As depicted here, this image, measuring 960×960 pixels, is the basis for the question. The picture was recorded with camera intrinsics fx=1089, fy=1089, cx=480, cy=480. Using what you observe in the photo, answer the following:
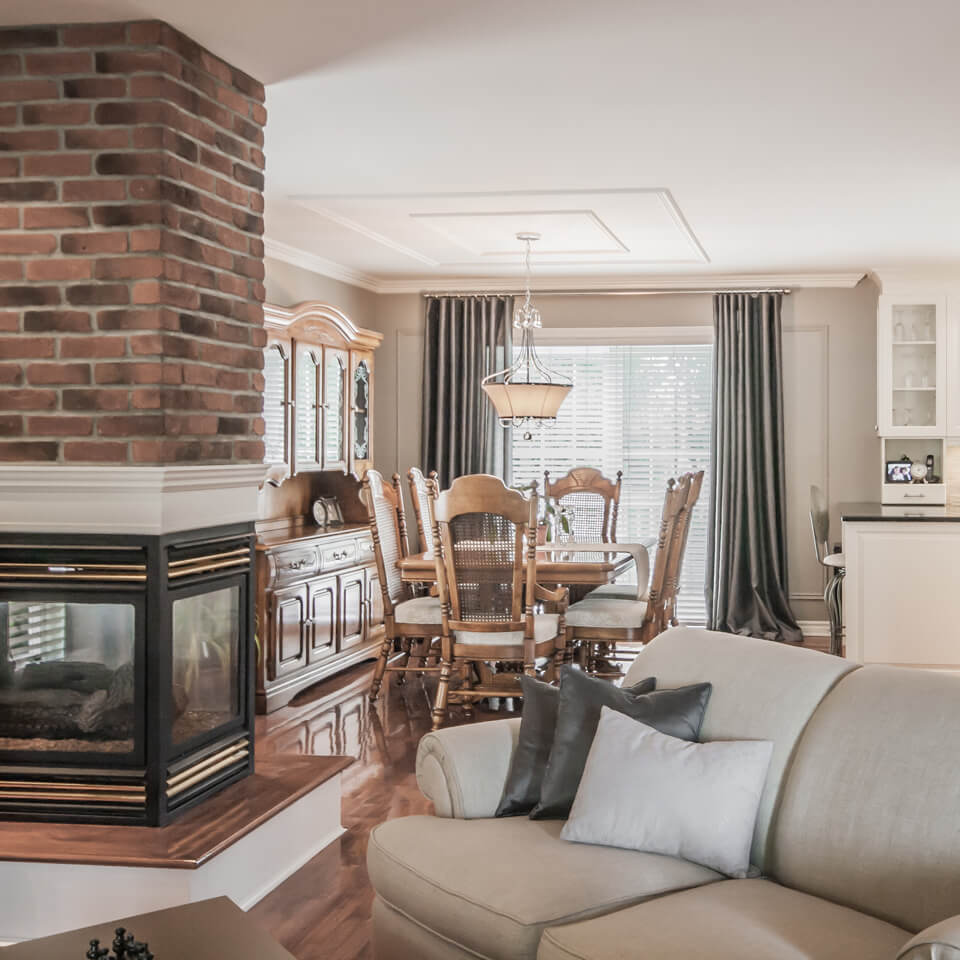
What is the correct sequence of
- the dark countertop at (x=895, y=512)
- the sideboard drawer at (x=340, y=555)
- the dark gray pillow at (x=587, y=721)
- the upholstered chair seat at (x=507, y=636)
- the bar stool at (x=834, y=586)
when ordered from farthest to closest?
the bar stool at (x=834, y=586) → the sideboard drawer at (x=340, y=555) → the dark countertop at (x=895, y=512) → the upholstered chair seat at (x=507, y=636) → the dark gray pillow at (x=587, y=721)

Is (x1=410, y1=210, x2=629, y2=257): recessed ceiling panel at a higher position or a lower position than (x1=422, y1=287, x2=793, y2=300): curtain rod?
higher

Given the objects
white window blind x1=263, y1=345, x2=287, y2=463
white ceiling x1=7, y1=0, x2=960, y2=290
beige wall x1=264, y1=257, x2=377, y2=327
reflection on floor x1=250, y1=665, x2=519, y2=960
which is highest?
white ceiling x1=7, y1=0, x2=960, y2=290

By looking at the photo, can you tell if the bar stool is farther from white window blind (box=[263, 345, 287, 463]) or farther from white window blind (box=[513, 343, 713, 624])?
white window blind (box=[263, 345, 287, 463])

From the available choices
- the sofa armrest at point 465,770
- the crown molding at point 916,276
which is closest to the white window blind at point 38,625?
the sofa armrest at point 465,770

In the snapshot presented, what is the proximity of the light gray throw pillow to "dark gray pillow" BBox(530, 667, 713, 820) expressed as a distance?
0.32 feet

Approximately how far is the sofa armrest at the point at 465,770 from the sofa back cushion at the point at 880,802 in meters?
0.70

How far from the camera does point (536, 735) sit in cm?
277

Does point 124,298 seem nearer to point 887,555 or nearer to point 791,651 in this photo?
point 791,651

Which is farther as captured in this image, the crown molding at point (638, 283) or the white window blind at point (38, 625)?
the crown molding at point (638, 283)

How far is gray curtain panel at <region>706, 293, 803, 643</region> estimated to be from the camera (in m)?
7.75

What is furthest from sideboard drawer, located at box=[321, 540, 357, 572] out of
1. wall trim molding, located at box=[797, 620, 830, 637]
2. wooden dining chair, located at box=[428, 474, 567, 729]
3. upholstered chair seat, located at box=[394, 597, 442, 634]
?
wall trim molding, located at box=[797, 620, 830, 637]

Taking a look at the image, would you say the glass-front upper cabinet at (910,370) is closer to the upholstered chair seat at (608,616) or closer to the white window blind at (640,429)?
the white window blind at (640,429)

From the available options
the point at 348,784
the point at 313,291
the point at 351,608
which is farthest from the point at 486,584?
the point at 313,291

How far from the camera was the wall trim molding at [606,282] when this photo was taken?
7.75 m
